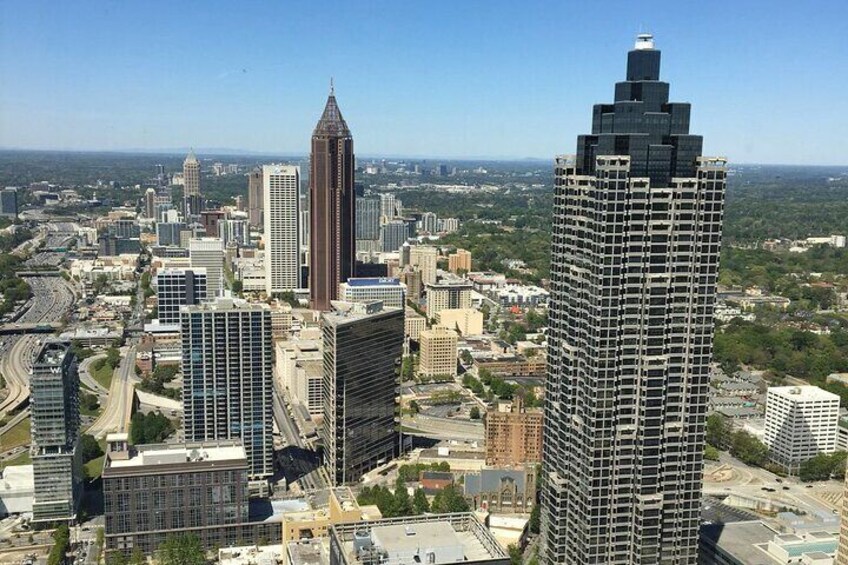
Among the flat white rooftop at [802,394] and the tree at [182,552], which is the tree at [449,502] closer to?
the tree at [182,552]

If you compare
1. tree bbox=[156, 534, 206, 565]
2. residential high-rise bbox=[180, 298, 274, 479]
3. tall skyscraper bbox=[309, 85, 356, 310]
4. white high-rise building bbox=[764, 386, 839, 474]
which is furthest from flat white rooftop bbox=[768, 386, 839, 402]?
tall skyscraper bbox=[309, 85, 356, 310]

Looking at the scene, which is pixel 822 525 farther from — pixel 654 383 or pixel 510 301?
pixel 510 301

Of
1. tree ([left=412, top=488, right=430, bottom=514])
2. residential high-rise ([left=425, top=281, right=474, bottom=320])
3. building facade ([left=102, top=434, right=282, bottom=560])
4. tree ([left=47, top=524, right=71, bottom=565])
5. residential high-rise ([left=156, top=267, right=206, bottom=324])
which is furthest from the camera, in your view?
residential high-rise ([left=425, top=281, right=474, bottom=320])

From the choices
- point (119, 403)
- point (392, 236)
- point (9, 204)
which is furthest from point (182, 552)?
point (9, 204)

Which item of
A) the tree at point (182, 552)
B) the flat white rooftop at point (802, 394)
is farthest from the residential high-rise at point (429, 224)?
the tree at point (182, 552)

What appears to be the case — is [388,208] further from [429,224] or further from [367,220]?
[367,220]

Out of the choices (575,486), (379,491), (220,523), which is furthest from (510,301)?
(575,486)

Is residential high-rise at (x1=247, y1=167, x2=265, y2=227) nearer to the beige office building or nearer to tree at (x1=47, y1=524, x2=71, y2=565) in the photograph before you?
the beige office building
